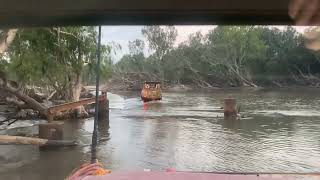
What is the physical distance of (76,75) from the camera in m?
13.7

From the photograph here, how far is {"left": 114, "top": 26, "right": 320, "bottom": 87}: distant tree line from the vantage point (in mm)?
17938

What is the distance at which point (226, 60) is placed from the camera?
24.2 meters

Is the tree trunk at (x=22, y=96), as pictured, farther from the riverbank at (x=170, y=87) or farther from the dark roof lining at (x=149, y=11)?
the riverbank at (x=170, y=87)

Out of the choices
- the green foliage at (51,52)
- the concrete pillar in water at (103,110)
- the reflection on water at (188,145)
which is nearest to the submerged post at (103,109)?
the concrete pillar in water at (103,110)

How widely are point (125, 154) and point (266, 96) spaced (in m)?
15.9

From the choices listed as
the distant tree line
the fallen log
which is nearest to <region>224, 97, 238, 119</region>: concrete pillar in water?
the distant tree line

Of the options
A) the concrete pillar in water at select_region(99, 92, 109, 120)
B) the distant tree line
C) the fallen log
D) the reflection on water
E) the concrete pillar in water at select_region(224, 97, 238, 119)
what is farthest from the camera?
the distant tree line

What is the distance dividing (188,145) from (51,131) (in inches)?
114

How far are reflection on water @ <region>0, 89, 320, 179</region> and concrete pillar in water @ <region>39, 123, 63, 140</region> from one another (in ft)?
1.04

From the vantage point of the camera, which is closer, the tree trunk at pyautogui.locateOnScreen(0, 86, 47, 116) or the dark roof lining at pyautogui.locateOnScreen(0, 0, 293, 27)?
the dark roof lining at pyautogui.locateOnScreen(0, 0, 293, 27)

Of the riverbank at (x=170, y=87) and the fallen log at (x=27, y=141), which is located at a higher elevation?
the riverbank at (x=170, y=87)

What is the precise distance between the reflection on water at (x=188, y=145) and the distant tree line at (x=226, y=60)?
1.75 metres

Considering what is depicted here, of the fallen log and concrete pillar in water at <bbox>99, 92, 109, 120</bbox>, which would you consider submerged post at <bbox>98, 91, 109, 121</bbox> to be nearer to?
concrete pillar in water at <bbox>99, 92, 109, 120</bbox>

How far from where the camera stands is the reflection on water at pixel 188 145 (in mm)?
8078
